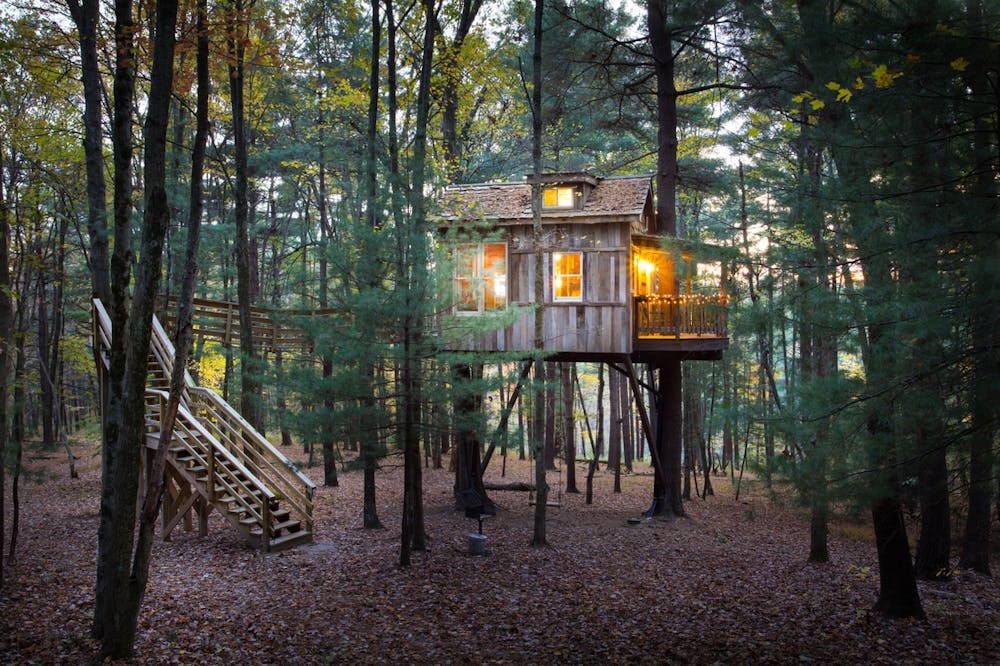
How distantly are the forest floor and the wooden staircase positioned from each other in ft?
1.40

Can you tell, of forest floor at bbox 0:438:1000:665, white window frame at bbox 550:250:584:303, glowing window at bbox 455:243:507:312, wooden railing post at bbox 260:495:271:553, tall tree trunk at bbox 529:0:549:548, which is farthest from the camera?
glowing window at bbox 455:243:507:312

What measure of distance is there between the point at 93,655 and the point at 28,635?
3.58 feet

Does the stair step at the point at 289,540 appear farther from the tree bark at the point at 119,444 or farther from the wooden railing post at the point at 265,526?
the tree bark at the point at 119,444

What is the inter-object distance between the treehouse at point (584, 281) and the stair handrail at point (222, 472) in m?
5.13

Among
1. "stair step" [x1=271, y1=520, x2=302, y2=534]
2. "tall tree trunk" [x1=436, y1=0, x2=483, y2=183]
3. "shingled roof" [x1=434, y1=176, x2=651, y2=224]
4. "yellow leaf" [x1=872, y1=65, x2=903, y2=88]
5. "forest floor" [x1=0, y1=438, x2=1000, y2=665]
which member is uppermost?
"tall tree trunk" [x1=436, y1=0, x2=483, y2=183]

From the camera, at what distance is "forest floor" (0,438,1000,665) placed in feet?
22.7

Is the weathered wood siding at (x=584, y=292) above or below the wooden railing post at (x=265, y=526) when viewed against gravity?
above

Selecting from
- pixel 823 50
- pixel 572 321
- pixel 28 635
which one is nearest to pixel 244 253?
pixel 572 321

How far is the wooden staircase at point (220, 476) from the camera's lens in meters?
10.8

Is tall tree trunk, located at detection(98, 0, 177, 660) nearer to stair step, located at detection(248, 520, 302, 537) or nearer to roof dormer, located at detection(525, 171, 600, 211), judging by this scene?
stair step, located at detection(248, 520, 302, 537)

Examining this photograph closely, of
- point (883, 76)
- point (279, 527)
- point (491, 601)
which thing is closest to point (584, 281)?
point (491, 601)

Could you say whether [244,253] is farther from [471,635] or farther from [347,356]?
[471,635]

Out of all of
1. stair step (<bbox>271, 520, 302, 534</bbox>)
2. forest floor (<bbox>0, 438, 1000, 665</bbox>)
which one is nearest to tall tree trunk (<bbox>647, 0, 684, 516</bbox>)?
forest floor (<bbox>0, 438, 1000, 665</bbox>)

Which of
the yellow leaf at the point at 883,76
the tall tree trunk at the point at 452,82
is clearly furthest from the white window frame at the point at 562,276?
the yellow leaf at the point at 883,76
